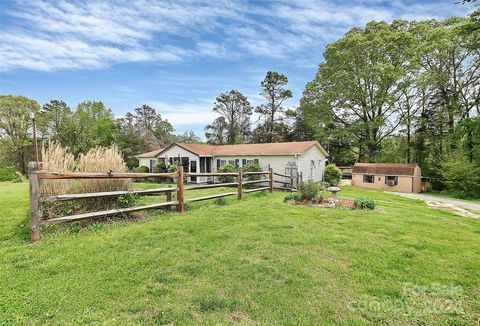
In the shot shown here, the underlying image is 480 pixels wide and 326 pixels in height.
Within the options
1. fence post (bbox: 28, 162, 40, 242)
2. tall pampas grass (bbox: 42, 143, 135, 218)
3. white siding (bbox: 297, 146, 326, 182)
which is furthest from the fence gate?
fence post (bbox: 28, 162, 40, 242)

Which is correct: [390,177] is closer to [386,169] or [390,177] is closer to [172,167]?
[386,169]

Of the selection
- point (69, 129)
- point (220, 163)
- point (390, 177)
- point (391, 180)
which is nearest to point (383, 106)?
point (390, 177)

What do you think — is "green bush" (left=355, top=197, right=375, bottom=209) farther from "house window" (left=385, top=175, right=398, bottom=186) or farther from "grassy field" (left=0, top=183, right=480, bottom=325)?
"house window" (left=385, top=175, right=398, bottom=186)

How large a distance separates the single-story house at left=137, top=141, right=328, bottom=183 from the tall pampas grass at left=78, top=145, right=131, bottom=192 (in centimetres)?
1279

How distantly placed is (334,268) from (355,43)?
25.9 metres

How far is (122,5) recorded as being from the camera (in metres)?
7.32

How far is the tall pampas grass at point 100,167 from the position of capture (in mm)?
5395

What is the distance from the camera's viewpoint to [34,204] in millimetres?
4133

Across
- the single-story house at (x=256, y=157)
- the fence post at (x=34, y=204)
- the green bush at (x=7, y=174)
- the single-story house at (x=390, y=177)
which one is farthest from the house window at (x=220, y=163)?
the green bush at (x=7, y=174)

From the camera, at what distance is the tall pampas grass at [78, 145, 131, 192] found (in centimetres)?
539

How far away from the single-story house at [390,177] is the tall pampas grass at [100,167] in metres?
21.5

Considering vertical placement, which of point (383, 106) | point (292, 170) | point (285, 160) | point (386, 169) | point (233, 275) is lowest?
point (233, 275)

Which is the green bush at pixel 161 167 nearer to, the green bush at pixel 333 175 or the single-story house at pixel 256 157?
the single-story house at pixel 256 157

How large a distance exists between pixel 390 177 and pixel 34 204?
23519 mm
